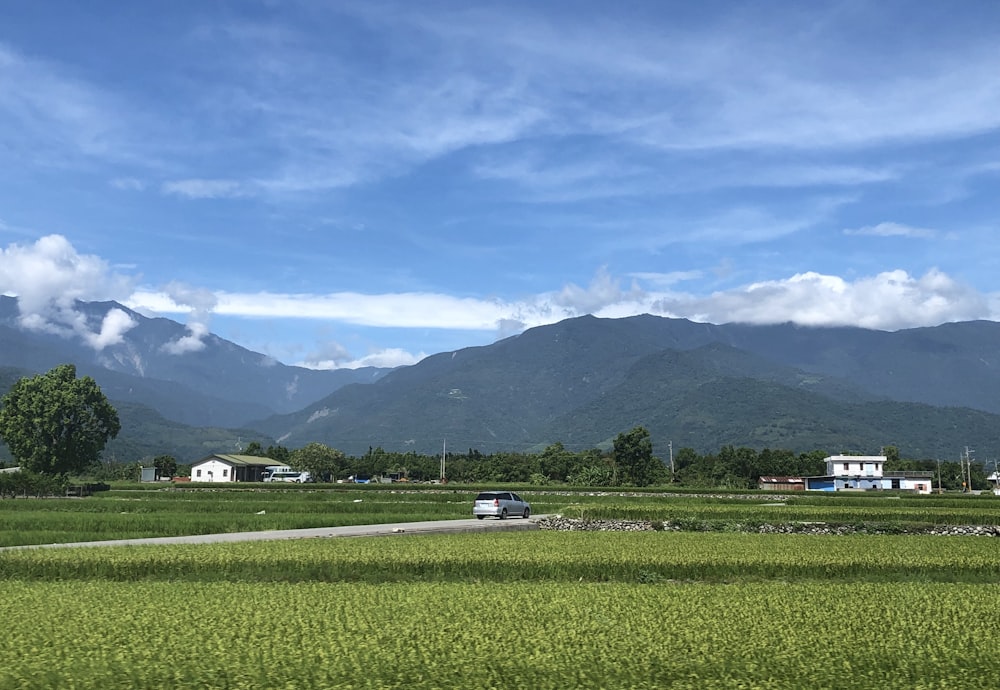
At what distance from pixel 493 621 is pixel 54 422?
11298cm

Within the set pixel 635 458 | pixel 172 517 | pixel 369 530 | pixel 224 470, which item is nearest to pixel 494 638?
pixel 369 530

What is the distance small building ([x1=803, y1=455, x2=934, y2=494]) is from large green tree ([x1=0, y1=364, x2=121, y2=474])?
394 ft

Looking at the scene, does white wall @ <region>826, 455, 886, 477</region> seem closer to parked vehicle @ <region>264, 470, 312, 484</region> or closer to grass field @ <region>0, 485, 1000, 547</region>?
parked vehicle @ <region>264, 470, 312, 484</region>

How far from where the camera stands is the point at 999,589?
2009 centimetres

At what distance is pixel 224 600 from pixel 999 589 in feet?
61.3

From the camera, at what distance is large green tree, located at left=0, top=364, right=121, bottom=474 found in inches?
4309

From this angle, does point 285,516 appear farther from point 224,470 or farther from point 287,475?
point 287,475

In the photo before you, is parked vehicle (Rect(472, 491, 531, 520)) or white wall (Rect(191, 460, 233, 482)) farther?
white wall (Rect(191, 460, 233, 482))

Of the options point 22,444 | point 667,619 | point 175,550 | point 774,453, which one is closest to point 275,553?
point 175,550

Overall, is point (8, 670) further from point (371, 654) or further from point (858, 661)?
point (858, 661)

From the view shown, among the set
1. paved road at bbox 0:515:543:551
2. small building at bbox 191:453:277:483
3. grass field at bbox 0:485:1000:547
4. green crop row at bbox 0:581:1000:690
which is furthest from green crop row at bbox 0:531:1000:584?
small building at bbox 191:453:277:483

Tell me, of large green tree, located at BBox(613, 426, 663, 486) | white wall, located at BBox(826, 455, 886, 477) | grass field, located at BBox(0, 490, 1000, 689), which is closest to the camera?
grass field, located at BBox(0, 490, 1000, 689)

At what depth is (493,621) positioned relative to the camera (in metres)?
15.1

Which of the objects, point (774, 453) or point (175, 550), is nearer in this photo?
point (175, 550)
